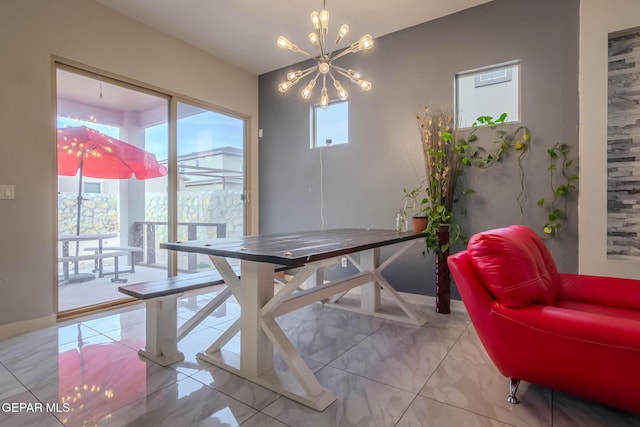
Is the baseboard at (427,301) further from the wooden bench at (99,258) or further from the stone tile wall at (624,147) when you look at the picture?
the wooden bench at (99,258)

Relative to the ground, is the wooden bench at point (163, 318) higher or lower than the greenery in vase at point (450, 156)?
lower

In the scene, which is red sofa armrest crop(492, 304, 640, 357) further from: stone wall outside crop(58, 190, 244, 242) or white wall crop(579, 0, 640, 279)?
stone wall outside crop(58, 190, 244, 242)

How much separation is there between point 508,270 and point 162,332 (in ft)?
6.33

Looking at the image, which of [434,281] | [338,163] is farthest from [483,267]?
[338,163]

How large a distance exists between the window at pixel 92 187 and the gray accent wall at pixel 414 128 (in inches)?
74.2

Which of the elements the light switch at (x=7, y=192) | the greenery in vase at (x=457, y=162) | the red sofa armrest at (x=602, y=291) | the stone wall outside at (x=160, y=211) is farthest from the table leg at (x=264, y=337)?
the stone wall outside at (x=160, y=211)

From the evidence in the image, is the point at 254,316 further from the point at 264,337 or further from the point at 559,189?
the point at 559,189

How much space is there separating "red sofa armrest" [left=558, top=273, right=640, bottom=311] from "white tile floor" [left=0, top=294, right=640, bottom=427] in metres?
0.55

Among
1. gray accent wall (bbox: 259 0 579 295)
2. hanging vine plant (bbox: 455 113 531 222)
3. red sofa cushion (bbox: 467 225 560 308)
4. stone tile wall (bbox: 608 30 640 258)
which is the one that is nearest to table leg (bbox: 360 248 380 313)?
gray accent wall (bbox: 259 0 579 295)

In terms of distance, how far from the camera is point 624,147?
2.34 m

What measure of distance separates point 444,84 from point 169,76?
111 inches

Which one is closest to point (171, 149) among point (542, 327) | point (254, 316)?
point (254, 316)

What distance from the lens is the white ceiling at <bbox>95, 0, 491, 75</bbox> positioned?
9.34 feet

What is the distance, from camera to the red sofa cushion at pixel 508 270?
4.57ft
